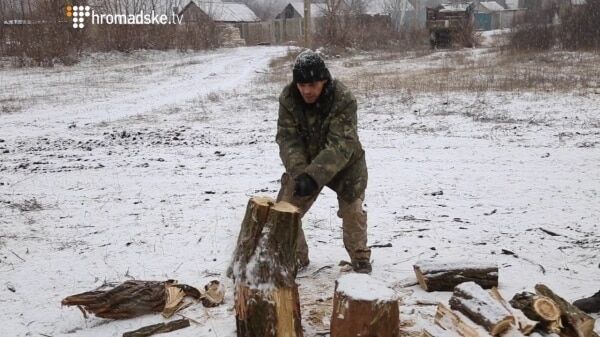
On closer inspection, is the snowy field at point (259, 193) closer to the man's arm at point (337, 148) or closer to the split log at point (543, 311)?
the split log at point (543, 311)

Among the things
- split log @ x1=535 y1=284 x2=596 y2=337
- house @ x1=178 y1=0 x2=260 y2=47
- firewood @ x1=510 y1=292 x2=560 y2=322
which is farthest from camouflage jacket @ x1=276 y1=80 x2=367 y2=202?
house @ x1=178 y1=0 x2=260 y2=47

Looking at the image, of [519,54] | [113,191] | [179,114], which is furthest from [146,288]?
[519,54]

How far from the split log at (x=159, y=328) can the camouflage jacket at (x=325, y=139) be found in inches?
50.6

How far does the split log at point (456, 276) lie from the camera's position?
3.88 m

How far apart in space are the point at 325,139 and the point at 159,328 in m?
1.74

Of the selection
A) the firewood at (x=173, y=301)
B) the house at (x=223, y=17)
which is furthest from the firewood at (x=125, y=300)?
the house at (x=223, y=17)

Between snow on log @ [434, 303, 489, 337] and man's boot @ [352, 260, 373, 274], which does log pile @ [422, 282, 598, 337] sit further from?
man's boot @ [352, 260, 373, 274]

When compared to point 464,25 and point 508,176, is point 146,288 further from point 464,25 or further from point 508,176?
point 464,25

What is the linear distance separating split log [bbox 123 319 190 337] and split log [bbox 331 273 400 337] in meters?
1.08

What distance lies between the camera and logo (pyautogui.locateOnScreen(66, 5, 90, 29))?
26844mm

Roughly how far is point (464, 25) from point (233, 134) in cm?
2575

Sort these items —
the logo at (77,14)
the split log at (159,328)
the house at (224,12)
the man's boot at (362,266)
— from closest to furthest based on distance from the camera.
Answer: the split log at (159,328)
the man's boot at (362,266)
the logo at (77,14)
the house at (224,12)

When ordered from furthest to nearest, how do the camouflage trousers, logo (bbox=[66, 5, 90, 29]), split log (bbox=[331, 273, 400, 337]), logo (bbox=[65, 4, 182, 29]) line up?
logo (bbox=[65, 4, 182, 29]), logo (bbox=[66, 5, 90, 29]), the camouflage trousers, split log (bbox=[331, 273, 400, 337])

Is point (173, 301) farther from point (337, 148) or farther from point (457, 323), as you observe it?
point (457, 323)
